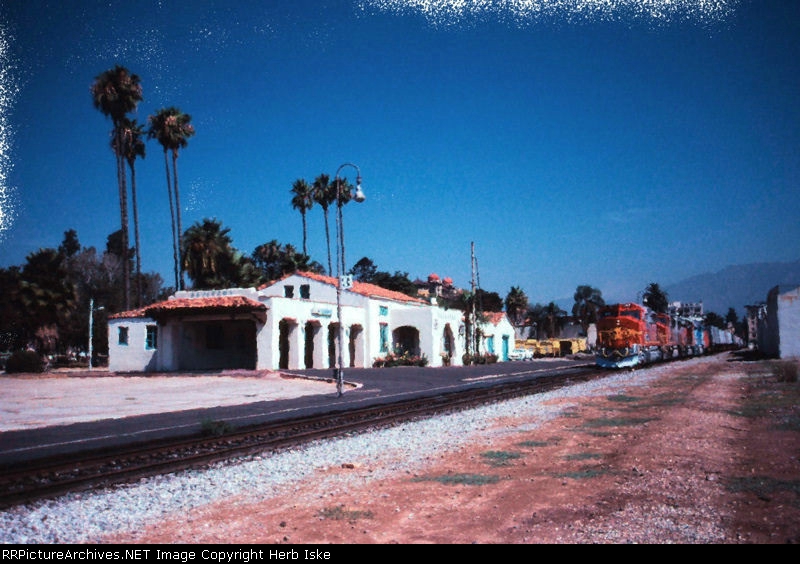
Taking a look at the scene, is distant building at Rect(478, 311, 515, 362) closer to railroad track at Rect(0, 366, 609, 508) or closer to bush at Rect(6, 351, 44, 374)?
bush at Rect(6, 351, 44, 374)

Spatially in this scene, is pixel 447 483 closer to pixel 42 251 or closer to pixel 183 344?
pixel 183 344

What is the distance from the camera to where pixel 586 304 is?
103688 mm

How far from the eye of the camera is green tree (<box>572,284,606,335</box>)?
96850 mm

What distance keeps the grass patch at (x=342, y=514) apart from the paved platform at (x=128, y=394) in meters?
12.5

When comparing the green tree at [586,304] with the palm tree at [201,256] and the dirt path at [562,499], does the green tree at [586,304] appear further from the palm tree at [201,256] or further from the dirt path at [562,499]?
the dirt path at [562,499]

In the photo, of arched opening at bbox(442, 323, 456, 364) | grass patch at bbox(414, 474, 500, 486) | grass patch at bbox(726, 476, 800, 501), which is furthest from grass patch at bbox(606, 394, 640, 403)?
arched opening at bbox(442, 323, 456, 364)

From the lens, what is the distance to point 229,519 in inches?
265

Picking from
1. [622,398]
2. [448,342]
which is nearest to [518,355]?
[448,342]

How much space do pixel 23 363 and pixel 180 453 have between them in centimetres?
3822

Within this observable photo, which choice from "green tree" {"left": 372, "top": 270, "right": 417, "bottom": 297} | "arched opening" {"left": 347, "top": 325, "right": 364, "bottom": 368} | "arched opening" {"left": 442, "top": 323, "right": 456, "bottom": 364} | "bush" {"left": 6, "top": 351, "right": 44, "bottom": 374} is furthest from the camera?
"green tree" {"left": 372, "top": 270, "right": 417, "bottom": 297}

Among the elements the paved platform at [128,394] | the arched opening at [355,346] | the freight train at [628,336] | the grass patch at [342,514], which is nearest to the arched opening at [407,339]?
the arched opening at [355,346]

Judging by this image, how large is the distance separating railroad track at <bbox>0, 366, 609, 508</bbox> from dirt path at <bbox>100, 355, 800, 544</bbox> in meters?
2.66

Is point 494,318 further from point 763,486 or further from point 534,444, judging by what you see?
point 763,486
